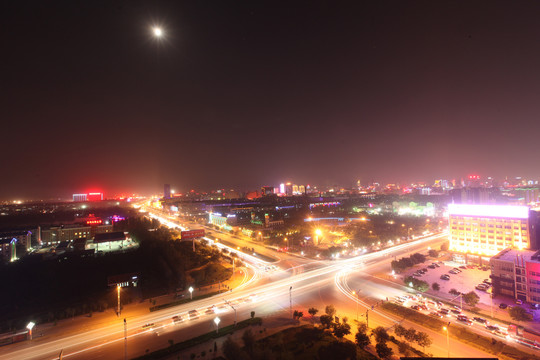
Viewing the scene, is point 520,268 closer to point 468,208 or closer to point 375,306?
point 375,306

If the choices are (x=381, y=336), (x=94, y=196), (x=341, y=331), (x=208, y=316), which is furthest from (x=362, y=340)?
(x=94, y=196)

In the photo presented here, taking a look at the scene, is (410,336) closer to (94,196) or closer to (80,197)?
(94,196)

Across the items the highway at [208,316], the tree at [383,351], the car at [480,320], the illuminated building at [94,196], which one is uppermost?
the illuminated building at [94,196]

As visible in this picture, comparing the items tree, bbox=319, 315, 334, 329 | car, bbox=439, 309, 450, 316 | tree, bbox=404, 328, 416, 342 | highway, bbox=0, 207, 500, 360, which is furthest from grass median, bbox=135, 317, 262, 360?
car, bbox=439, 309, 450, 316

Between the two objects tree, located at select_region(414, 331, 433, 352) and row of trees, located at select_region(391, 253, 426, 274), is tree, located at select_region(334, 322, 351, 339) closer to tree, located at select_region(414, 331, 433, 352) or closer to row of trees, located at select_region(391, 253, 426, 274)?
tree, located at select_region(414, 331, 433, 352)

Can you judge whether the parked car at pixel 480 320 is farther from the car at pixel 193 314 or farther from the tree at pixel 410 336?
the car at pixel 193 314

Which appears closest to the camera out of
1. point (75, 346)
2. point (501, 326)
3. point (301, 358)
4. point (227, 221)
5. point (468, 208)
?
point (301, 358)

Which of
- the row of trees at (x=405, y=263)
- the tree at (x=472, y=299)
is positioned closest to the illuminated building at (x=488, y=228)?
the row of trees at (x=405, y=263)

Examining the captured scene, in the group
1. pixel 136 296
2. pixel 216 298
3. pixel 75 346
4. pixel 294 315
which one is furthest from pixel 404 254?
pixel 75 346
